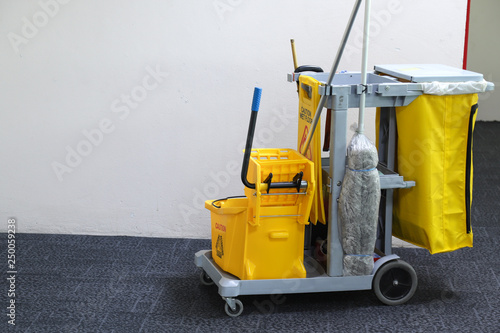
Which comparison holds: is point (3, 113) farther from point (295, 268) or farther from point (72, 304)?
point (295, 268)

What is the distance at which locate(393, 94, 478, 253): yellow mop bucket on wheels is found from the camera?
249 centimetres

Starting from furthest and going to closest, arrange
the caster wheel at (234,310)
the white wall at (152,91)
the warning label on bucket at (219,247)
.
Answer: the white wall at (152,91) < the warning label on bucket at (219,247) < the caster wheel at (234,310)

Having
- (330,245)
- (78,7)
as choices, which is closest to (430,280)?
(330,245)

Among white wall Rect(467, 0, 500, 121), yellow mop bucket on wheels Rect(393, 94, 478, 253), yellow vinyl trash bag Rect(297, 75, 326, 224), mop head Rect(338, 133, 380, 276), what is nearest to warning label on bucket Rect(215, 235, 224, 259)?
yellow vinyl trash bag Rect(297, 75, 326, 224)

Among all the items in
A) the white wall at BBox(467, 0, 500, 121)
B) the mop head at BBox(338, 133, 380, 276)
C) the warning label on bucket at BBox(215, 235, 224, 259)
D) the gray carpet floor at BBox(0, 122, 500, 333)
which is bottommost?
the gray carpet floor at BBox(0, 122, 500, 333)

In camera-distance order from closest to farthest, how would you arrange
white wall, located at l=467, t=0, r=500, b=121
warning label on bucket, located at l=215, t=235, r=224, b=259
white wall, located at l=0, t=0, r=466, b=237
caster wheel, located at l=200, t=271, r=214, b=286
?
warning label on bucket, located at l=215, t=235, r=224, b=259
caster wheel, located at l=200, t=271, r=214, b=286
white wall, located at l=0, t=0, r=466, b=237
white wall, located at l=467, t=0, r=500, b=121

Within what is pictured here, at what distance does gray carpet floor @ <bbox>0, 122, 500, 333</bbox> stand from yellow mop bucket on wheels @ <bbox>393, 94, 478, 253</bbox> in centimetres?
30

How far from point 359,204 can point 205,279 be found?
82cm

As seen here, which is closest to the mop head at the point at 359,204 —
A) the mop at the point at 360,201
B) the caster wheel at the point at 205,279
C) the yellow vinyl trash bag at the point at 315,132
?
the mop at the point at 360,201

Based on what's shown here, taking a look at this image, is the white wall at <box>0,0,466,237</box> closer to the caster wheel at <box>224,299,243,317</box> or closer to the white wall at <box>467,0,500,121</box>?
the caster wheel at <box>224,299,243,317</box>

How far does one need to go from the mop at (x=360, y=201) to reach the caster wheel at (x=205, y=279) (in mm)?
637

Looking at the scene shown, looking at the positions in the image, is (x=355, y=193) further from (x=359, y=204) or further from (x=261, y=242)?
(x=261, y=242)

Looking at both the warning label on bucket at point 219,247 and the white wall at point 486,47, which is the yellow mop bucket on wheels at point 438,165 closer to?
the warning label on bucket at point 219,247

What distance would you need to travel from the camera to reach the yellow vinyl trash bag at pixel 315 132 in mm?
2510
